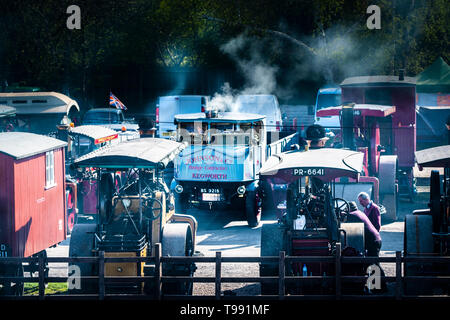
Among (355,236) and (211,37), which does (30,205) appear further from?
(211,37)

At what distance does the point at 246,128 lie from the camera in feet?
57.2

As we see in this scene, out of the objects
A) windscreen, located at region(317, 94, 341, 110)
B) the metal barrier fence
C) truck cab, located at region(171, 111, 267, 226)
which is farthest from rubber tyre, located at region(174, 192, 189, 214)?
windscreen, located at region(317, 94, 341, 110)

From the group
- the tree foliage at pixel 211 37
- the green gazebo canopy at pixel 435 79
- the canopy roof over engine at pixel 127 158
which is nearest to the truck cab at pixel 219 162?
the canopy roof over engine at pixel 127 158

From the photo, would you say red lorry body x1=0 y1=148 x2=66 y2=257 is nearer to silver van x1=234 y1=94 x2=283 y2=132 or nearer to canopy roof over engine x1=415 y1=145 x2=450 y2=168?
canopy roof over engine x1=415 y1=145 x2=450 y2=168

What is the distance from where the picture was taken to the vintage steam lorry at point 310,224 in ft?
35.0

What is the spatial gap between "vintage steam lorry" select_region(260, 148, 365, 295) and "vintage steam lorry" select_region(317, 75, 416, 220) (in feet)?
15.8

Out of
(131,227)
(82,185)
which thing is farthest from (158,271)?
(82,185)

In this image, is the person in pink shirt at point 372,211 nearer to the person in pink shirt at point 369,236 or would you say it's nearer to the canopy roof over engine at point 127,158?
the person in pink shirt at point 369,236

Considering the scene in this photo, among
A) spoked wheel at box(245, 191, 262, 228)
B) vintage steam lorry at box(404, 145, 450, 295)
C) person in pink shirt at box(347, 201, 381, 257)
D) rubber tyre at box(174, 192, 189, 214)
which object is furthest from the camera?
rubber tyre at box(174, 192, 189, 214)

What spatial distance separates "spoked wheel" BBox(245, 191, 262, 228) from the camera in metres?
16.7

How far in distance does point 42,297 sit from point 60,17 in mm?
26576

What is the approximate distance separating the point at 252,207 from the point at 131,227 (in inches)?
226

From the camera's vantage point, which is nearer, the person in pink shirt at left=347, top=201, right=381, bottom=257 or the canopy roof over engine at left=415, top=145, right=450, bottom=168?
the canopy roof over engine at left=415, top=145, right=450, bottom=168

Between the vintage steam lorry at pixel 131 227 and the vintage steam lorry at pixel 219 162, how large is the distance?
451 centimetres
